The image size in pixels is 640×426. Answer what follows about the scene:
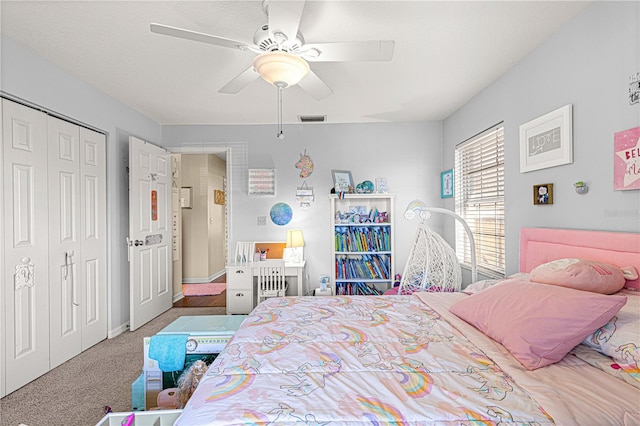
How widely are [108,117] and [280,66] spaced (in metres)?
2.50

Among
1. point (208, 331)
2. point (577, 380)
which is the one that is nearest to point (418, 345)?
point (577, 380)

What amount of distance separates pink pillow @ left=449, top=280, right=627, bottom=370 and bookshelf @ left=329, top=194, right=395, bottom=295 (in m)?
2.50

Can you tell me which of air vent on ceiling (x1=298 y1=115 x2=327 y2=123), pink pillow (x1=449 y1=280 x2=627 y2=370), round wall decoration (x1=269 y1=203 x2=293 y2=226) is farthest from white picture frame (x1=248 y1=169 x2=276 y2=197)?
pink pillow (x1=449 y1=280 x2=627 y2=370)

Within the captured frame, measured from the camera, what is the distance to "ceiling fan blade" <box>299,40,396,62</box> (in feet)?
5.41

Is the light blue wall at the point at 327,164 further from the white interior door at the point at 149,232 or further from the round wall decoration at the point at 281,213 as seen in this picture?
the white interior door at the point at 149,232

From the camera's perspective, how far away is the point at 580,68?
191cm

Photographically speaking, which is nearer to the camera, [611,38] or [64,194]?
[611,38]

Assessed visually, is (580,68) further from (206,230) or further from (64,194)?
(206,230)

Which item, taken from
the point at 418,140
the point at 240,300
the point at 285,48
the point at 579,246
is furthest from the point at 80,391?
the point at 418,140

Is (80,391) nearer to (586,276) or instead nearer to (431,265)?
(431,265)

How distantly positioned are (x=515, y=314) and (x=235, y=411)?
3.89ft

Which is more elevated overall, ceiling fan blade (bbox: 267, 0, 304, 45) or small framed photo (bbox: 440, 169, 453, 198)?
ceiling fan blade (bbox: 267, 0, 304, 45)

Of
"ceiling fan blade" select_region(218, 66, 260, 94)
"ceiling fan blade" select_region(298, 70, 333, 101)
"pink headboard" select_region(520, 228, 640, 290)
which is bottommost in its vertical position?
"pink headboard" select_region(520, 228, 640, 290)

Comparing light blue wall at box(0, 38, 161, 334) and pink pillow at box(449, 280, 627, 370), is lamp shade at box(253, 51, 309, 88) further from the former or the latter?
light blue wall at box(0, 38, 161, 334)
